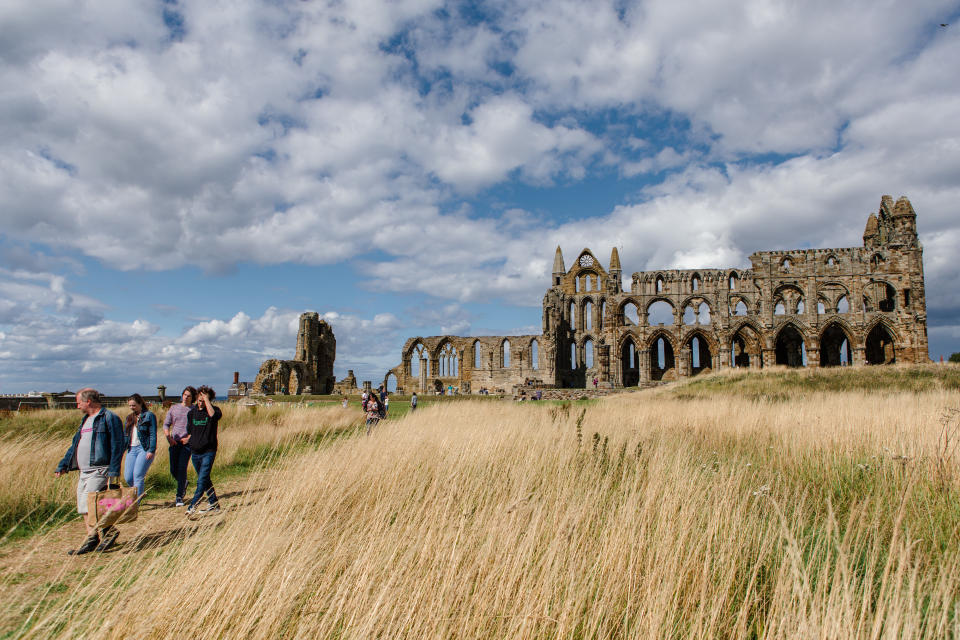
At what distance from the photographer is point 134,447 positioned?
5855 mm

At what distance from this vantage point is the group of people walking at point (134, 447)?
4723 millimetres

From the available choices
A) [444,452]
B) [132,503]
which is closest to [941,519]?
[444,452]

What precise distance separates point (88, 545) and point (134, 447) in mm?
1609

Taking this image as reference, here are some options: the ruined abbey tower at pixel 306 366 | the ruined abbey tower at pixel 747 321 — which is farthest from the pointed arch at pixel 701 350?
the ruined abbey tower at pixel 306 366

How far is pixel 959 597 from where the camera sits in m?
2.54

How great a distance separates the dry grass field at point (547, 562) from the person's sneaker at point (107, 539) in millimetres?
161

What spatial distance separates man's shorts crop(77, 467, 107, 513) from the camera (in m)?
4.71

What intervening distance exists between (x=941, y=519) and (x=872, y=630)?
212 centimetres

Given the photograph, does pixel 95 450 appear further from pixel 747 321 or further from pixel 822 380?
pixel 747 321

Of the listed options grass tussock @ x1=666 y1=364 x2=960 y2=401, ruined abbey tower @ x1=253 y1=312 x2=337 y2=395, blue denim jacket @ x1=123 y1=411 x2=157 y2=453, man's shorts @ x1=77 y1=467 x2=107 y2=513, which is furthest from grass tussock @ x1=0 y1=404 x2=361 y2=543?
ruined abbey tower @ x1=253 y1=312 x2=337 y2=395

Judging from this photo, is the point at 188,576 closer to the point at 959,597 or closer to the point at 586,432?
the point at 959,597

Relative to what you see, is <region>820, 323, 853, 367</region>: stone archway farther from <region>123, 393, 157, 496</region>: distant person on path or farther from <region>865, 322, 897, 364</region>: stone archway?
<region>123, 393, 157, 496</region>: distant person on path

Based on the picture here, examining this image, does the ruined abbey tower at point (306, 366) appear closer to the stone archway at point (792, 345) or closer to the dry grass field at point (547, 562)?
the dry grass field at point (547, 562)

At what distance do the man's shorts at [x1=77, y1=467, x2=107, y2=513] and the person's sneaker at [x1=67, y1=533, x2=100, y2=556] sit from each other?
1.17ft
